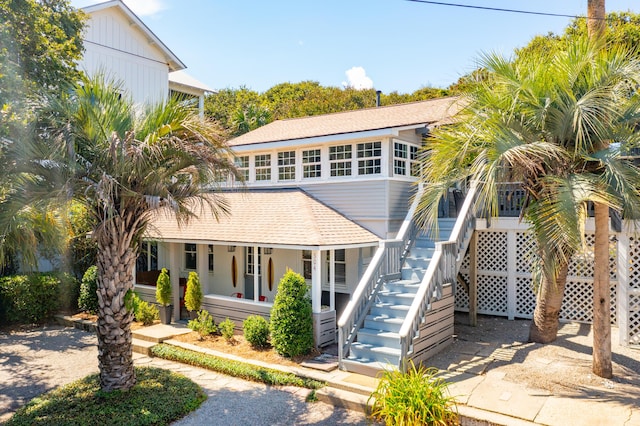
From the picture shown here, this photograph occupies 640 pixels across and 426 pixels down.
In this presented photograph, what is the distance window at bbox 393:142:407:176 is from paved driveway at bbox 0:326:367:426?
6.57 meters

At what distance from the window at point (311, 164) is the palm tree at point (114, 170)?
5.90m

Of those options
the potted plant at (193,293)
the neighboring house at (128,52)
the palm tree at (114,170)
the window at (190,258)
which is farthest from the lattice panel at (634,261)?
the neighboring house at (128,52)

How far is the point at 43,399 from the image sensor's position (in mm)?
7770

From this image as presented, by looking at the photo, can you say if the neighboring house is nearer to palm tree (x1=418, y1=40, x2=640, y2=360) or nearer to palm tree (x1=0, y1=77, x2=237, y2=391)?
palm tree (x1=0, y1=77, x2=237, y2=391)

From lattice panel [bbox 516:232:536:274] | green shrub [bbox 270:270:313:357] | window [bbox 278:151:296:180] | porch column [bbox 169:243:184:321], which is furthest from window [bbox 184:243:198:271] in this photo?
lattice panel [bbox 516:232:536:274]

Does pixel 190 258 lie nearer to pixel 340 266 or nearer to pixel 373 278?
pixel 340 266

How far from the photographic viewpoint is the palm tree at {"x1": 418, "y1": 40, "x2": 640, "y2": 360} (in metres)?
7.00

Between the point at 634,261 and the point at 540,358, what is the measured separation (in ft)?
10.4

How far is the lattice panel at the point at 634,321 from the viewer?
368 inches

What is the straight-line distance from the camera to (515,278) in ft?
40.0

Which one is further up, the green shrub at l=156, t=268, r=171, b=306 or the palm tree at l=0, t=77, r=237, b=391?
the palm tree at l=0, t=77, r=237, b=391

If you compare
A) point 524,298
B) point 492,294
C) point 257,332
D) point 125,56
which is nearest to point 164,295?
point 257,332

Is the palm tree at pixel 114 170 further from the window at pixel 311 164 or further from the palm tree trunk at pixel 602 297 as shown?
the palm tree trunk at pixel 602 297

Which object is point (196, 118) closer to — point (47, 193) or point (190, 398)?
point (47, 193)
